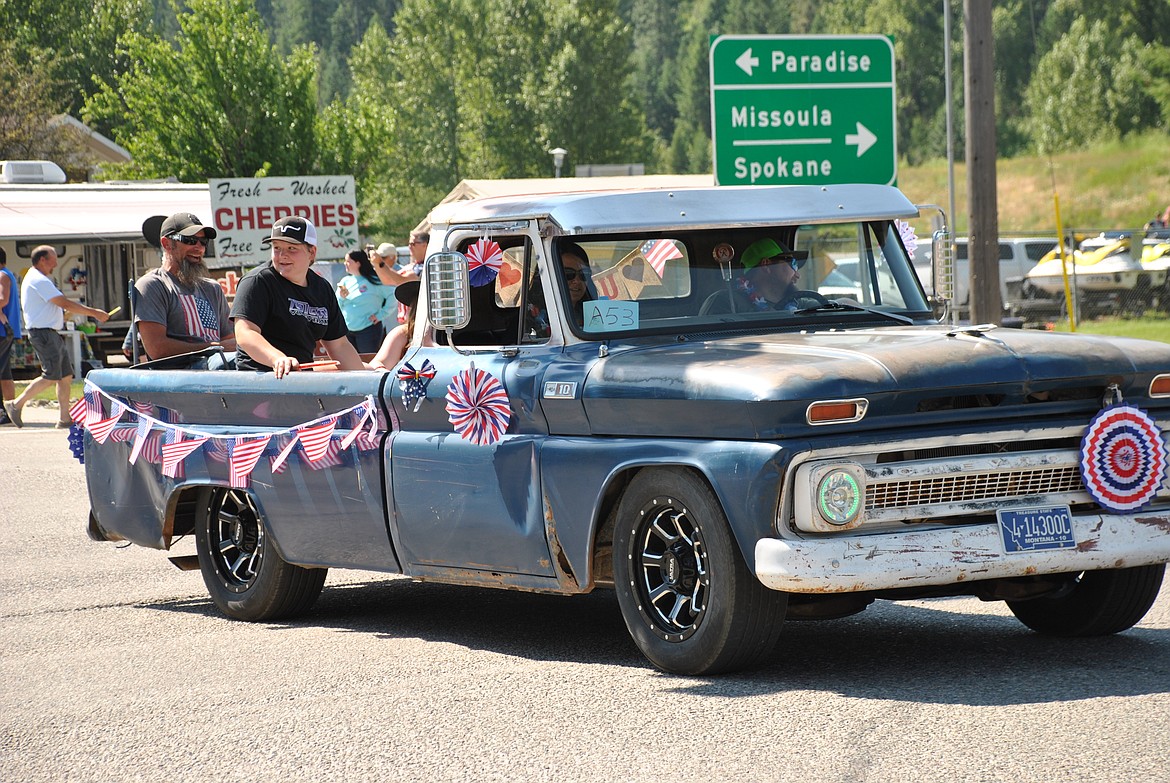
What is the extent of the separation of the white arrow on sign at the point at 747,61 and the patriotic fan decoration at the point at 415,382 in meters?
6.58


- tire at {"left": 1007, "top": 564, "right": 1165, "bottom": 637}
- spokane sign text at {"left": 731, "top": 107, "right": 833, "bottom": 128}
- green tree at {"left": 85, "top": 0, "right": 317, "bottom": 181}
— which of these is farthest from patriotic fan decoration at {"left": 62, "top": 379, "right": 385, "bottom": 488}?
green tree at {"left": 85, "top": 0, "right": 317, "bottom": 181}

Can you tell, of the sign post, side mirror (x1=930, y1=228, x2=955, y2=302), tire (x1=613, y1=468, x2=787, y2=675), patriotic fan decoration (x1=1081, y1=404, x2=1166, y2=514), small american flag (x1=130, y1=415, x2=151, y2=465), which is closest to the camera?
tire (x1=613, y1=468, x2=787, y2=675)

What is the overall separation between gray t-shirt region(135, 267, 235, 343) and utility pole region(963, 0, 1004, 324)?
6.98 metres

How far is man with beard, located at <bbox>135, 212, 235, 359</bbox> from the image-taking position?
9336 mm

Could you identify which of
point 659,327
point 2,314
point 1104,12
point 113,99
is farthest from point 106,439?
point 1104,12

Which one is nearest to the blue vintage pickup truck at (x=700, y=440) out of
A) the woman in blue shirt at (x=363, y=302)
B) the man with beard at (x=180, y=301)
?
the man with beard at (x=180, y=301)

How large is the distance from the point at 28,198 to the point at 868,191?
25.2 meters

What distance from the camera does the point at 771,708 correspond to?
5508mm

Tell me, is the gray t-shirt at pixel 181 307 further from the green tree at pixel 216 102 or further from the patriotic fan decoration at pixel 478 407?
the green tree at pixel 216 102

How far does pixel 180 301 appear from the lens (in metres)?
9.46

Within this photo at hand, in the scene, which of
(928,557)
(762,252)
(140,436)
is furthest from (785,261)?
(140,436)

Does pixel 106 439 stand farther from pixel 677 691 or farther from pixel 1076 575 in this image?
pixel 1076 575

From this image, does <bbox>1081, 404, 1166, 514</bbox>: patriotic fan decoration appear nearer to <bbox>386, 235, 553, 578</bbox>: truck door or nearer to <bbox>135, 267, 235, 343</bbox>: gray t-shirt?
<bbox>386, 235, 553, 578</bbox>: truck door

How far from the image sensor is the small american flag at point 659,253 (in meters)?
6.80
